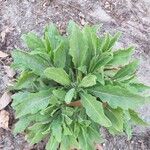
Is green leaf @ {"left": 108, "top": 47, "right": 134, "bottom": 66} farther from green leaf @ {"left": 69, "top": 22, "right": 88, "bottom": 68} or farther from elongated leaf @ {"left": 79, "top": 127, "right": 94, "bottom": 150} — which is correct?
elongated leaf @ {"left": 79, "top": 127, "right": 94, "bottom": 150}

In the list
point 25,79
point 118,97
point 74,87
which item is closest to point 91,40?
point 74,87

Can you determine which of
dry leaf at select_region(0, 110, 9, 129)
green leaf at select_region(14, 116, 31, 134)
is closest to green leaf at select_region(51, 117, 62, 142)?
green leaf at select_region(14, 116, 31, 134)

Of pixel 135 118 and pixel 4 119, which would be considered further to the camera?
pixel 4 119

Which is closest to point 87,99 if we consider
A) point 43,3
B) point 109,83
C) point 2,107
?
point 109,83

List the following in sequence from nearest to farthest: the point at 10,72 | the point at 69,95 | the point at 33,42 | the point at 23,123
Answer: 1. the point at 69,95
2. the point at 33,42
3. the point at 23,123
4. the point at 10,72

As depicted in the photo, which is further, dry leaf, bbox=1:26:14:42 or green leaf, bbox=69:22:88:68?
dry leaf, bbox=1:26:14:42

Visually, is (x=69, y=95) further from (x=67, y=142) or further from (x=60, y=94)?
(x=67, y=142)

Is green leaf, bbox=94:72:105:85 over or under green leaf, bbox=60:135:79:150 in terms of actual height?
over
